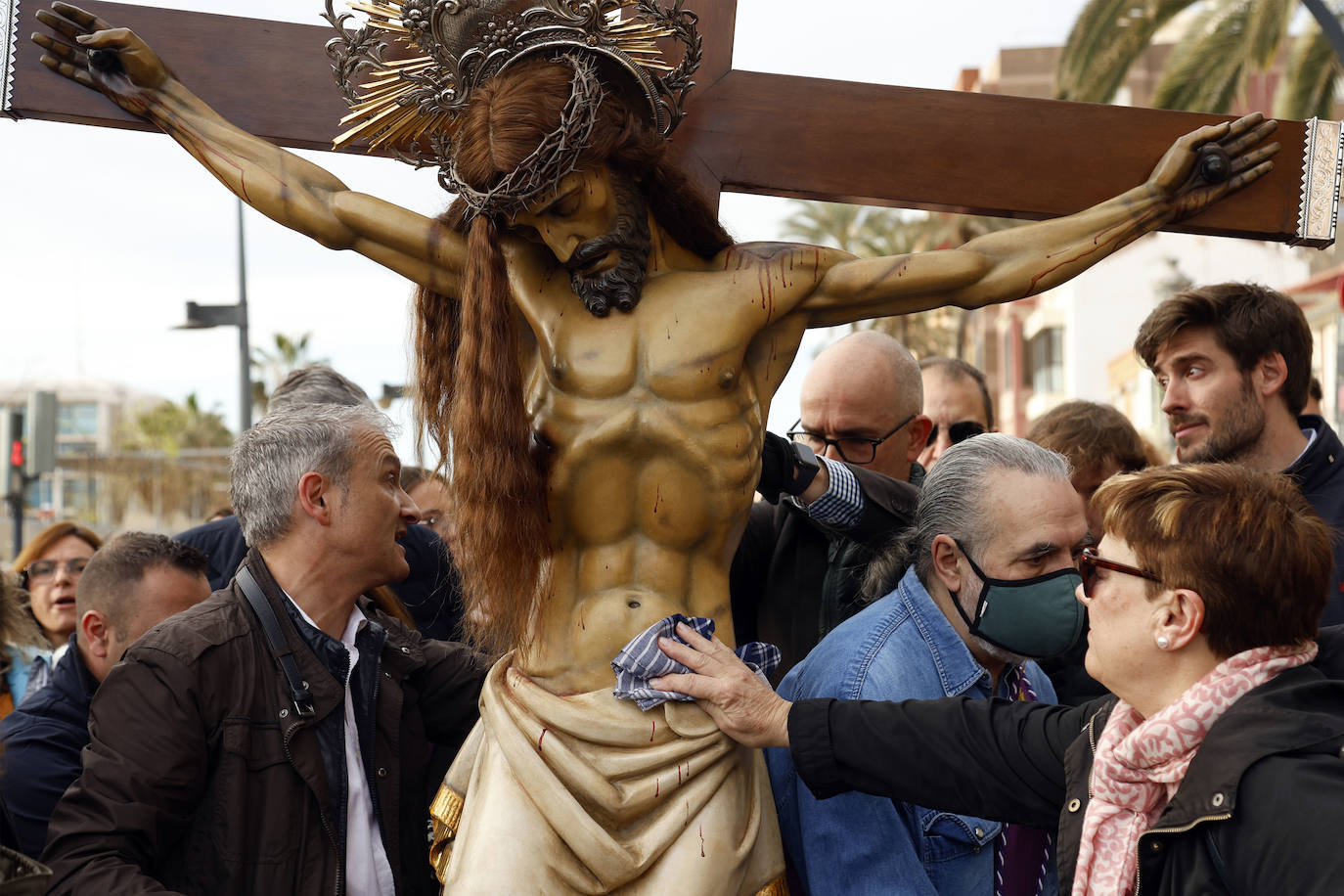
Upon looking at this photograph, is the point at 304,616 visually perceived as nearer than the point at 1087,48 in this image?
Yes

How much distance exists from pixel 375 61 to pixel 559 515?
41.5 inches

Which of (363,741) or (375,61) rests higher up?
(375,61)

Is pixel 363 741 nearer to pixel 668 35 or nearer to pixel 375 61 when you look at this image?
pixel 375 61

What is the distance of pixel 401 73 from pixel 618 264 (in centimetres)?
61

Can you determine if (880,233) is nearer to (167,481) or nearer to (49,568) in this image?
(49,568)

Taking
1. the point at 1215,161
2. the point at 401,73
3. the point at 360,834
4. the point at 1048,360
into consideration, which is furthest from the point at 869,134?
the point at 1048,360

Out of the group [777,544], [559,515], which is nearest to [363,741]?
[559,515]

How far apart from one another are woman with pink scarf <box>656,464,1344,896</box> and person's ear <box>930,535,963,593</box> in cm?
55

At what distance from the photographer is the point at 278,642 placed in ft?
10.3

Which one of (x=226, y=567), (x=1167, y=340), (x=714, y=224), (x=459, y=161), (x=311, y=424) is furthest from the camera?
(x=226, y=567)

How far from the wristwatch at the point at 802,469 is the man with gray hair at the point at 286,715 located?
2.98 feet

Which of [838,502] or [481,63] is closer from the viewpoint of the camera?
[481,63]

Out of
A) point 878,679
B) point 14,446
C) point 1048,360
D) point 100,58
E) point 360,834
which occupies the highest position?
point 100,58

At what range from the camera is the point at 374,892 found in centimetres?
314
